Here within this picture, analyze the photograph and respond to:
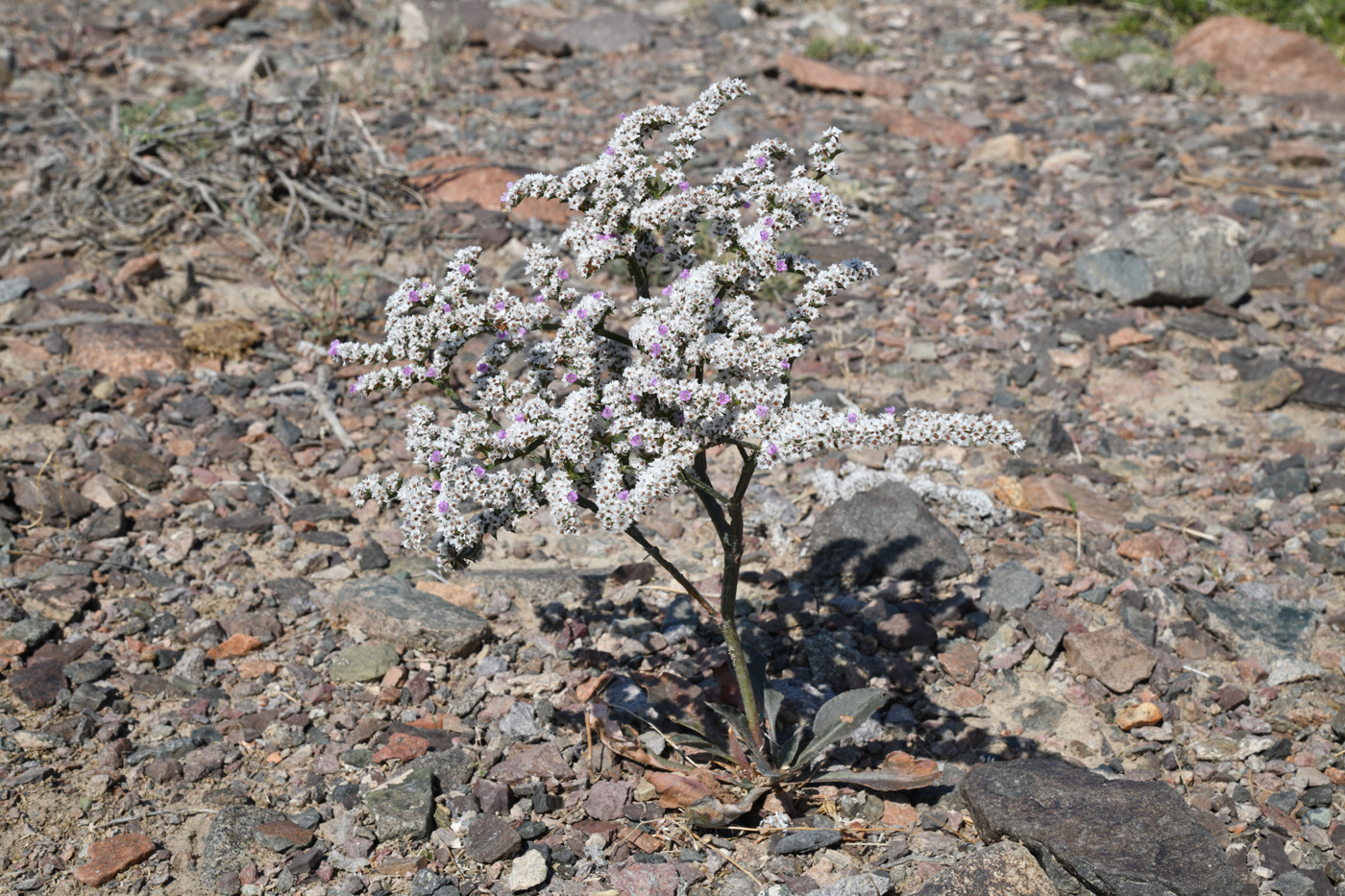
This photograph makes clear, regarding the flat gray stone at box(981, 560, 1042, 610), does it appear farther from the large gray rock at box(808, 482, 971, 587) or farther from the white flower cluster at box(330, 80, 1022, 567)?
the white flower cluster at box(330, 80, 1022, 567)

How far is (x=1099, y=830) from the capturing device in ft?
11.2

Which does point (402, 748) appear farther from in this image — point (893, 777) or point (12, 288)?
point (12, 288)

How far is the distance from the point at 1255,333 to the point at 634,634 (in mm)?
5024

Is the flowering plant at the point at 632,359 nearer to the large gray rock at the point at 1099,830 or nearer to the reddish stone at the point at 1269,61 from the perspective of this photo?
the large gray rock at the point at 1099,830

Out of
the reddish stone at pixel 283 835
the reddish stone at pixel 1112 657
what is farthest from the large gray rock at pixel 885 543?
the reddish stone at pixel 283 835

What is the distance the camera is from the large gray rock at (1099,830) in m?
3.27

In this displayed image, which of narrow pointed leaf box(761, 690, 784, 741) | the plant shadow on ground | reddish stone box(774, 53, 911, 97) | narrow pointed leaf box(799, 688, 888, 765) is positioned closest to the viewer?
narrow pointed leaf box(799, 688, 888, 765)

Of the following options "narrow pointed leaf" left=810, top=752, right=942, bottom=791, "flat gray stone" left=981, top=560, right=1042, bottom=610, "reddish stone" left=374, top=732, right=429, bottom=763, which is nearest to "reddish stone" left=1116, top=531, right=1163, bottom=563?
"flat gray stone" left=981, top=560, right=1042, bottom=610

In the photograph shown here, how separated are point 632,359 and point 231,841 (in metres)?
2.23

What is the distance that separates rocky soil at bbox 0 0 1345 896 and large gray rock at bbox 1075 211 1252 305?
3cm

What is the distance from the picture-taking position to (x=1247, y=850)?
3.69m

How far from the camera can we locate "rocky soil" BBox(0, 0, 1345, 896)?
3.70 metres

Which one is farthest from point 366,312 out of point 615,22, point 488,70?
point 615,22

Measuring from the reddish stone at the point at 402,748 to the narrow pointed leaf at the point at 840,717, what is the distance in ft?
4.96
